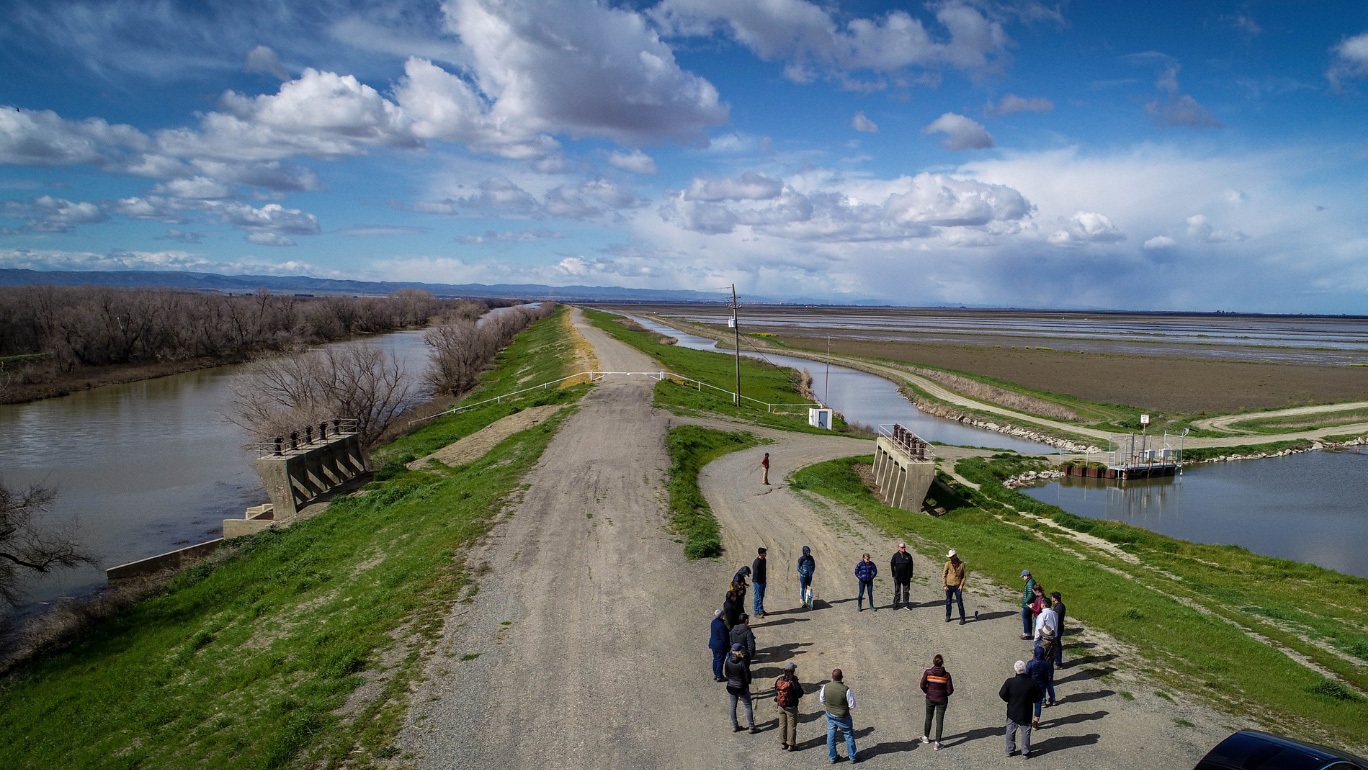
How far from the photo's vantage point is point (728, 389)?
191ft

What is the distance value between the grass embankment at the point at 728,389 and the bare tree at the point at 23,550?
2575 centimetres

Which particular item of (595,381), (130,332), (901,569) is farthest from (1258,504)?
(130,332)

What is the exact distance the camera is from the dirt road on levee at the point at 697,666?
1041 cm

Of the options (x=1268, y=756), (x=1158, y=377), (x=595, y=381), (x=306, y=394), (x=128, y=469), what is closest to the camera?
(x=1268, y=756)

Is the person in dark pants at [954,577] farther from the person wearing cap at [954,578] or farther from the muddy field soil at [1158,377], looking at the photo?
the muddy field soil at [1158,377]

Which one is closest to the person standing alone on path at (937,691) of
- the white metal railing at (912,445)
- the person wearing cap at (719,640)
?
the person wearing cap at (719,640)

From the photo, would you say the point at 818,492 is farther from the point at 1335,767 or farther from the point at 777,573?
the point at 1335,767

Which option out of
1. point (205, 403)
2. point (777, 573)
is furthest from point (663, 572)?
point (205, 403)

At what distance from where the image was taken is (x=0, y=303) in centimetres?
9262

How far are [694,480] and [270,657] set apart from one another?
1548 centimetres

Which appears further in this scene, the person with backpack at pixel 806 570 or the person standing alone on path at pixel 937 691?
the person with backpack at pixel 806 570

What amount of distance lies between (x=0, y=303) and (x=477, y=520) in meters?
108

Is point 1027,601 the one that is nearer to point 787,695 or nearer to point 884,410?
point 787,695

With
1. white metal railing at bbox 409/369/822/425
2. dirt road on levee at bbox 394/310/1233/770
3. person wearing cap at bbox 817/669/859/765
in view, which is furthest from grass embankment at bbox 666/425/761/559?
white metal railing at bbox 409/369/822/425
